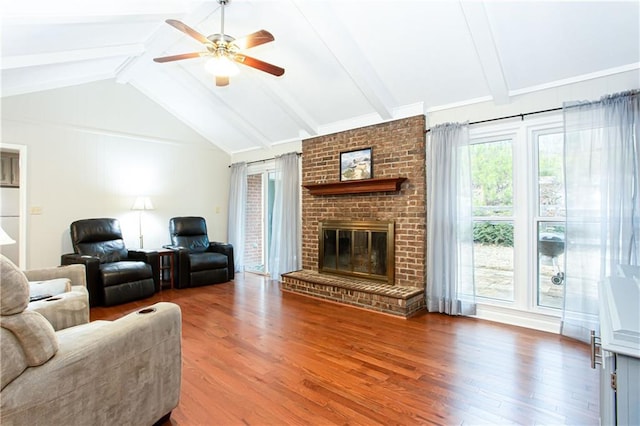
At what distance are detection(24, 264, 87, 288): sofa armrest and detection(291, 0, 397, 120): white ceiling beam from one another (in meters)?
3.19

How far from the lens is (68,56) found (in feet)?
12.2

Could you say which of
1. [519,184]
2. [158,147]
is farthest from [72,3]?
[519,184]

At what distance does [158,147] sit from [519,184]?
557cm

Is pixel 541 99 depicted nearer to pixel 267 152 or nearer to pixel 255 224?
pixel 267 152

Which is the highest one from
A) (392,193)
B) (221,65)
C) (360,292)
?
(221,65)

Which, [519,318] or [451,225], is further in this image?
Answer: [451,225]

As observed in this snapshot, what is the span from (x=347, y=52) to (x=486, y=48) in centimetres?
127

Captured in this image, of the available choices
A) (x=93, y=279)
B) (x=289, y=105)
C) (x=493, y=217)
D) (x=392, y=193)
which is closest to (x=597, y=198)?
(x=493, y=217)

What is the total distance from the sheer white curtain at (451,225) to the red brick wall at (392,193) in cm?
18

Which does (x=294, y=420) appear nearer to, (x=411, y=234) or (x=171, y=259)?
(x=411, y=234)

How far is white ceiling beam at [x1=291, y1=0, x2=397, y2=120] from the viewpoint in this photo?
9.68ft

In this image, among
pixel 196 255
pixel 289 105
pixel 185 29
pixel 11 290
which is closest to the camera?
pixel 11 290

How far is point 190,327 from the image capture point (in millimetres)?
3291

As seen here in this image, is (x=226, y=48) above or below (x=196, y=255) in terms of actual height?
above
